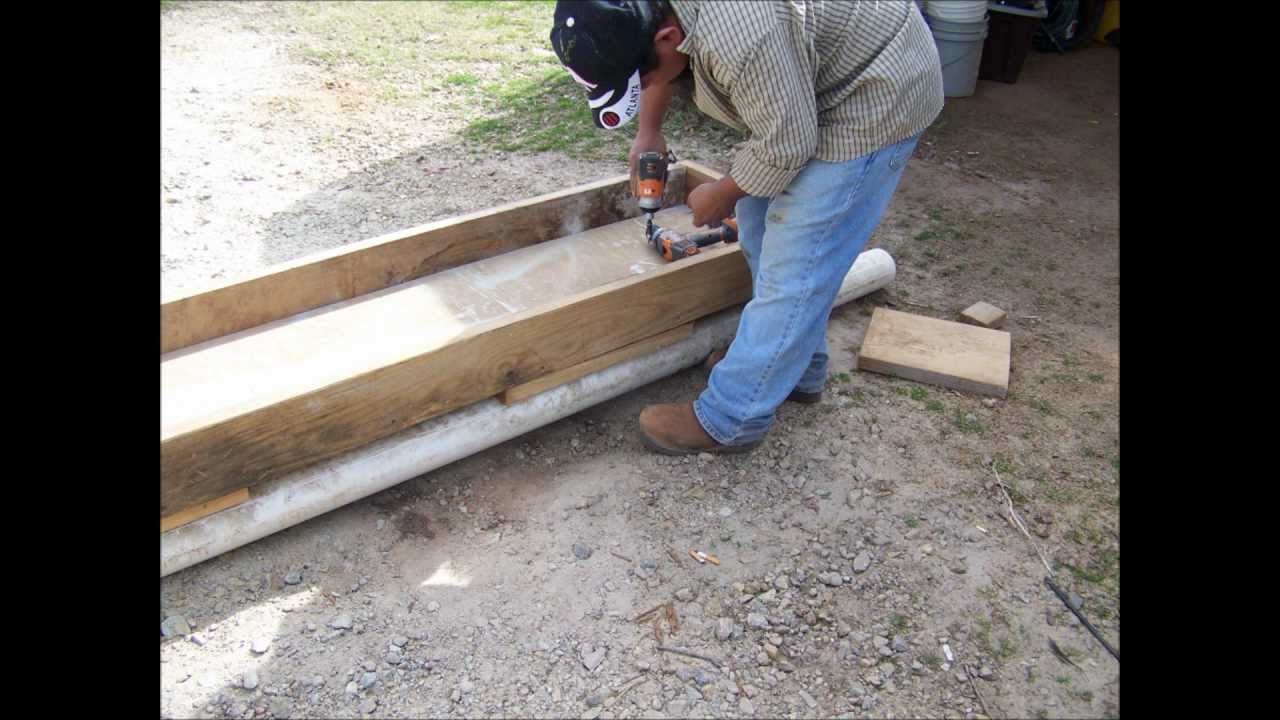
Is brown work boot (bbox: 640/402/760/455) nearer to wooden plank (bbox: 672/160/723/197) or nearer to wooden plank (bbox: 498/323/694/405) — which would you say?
wooden plank (bbox: 498/323/694/405)

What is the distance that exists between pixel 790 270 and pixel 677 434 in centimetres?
→ 78

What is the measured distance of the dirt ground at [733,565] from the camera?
8.75 ft

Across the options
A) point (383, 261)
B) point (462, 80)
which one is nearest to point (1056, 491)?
point (383, 261)

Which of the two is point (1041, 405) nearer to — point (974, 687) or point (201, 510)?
point (974, 687)

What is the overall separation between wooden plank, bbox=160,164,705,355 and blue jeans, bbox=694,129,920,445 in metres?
0.93

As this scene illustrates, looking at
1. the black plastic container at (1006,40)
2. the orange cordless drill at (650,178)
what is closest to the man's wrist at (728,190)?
the orange cordless drill at (650,178)

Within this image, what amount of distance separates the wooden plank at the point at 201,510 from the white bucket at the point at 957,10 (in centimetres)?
610

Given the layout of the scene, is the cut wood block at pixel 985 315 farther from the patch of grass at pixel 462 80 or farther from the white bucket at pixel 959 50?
the patch of grass at pixel 462 80

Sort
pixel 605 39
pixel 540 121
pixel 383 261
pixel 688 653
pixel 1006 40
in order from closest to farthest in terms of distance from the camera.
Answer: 1. pixel 605 39
2. pixel 688 653
3. pixel 383 261
4. pixel 540 121
5. pixel 1006 40

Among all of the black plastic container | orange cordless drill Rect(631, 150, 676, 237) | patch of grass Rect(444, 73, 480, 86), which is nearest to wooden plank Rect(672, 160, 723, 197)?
orange cordless drill Rect(631, 150, 676, 237)

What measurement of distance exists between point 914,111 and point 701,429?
53.0 inches

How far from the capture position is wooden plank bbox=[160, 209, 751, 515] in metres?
2.74

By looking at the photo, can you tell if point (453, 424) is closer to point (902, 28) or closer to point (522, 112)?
point (902, 28)

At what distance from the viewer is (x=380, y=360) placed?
2.94m
